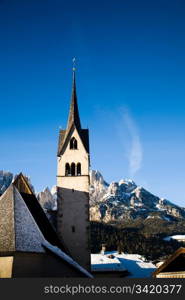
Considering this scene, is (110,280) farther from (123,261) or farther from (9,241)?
(123,261)

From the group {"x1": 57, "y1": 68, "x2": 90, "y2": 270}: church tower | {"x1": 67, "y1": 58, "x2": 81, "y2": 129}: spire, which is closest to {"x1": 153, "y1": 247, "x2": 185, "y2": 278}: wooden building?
{"x1": 57, "y1": 68, "x2": 90, "y2": 270}: church tower

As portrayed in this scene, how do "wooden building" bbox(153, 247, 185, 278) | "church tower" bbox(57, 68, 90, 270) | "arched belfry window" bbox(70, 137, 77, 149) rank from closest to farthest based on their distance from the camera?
"wooden building" bbox(153, 247, 185, 278), "church tower" bbox(57, 68, 90, 270), "arched belfry window" bbox(70, 137, 77, 149)

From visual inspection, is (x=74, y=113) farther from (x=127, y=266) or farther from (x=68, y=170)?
(x=127, y=266)

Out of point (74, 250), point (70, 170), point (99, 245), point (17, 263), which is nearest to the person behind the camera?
point (17, 263)

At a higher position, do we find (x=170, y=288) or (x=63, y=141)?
(x=63, y=141)

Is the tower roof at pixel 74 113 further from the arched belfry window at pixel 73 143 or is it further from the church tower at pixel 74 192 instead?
the arched belfry window at pixel 73 143

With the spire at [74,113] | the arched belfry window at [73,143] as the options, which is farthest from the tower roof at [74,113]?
the arched belfry window at [73,143]

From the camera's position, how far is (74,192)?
34344 mm

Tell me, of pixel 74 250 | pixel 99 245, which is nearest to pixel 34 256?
pixel 74 250

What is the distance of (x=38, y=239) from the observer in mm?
22422

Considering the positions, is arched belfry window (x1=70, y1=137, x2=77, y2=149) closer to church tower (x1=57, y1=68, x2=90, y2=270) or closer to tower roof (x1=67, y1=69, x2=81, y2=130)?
church tower (x1=57, y1=68, x2=90, y2=270)

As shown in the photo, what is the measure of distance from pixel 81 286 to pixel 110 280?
1220 mm

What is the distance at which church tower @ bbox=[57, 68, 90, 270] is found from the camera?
3281 cm

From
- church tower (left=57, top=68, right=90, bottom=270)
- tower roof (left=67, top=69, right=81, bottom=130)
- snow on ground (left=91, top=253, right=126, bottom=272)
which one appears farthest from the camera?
snow on ground (left=91, top=253, right=126, bottom=272)
